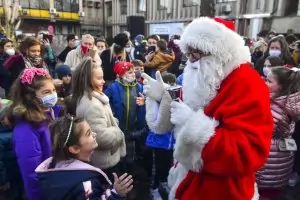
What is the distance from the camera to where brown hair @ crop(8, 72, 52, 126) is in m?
1.98

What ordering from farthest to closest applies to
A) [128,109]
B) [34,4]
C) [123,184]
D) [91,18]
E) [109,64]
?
[91,18] < [34,4] < [109,64] < [128,109] < [123,184]

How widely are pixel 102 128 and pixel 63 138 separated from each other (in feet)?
2.16

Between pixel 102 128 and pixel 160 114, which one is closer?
pixel 160 114

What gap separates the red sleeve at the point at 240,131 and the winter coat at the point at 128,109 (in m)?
1.91

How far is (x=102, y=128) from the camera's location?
2369 mm

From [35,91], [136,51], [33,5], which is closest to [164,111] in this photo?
[35,91]

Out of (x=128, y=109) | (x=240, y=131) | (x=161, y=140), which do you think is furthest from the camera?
(x=128, y=109)

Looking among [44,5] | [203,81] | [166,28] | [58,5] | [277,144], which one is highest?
[58,5]

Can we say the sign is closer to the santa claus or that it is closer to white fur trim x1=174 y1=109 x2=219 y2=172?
the santa claus

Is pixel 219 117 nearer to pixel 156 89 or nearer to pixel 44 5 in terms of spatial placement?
pixel 156 89

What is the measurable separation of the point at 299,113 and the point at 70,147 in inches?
80.0

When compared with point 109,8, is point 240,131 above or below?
below

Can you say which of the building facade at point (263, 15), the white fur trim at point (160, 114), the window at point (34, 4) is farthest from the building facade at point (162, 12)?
the white fur trim at point (160, 114)

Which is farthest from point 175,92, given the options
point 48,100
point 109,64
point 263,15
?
point 263,15
